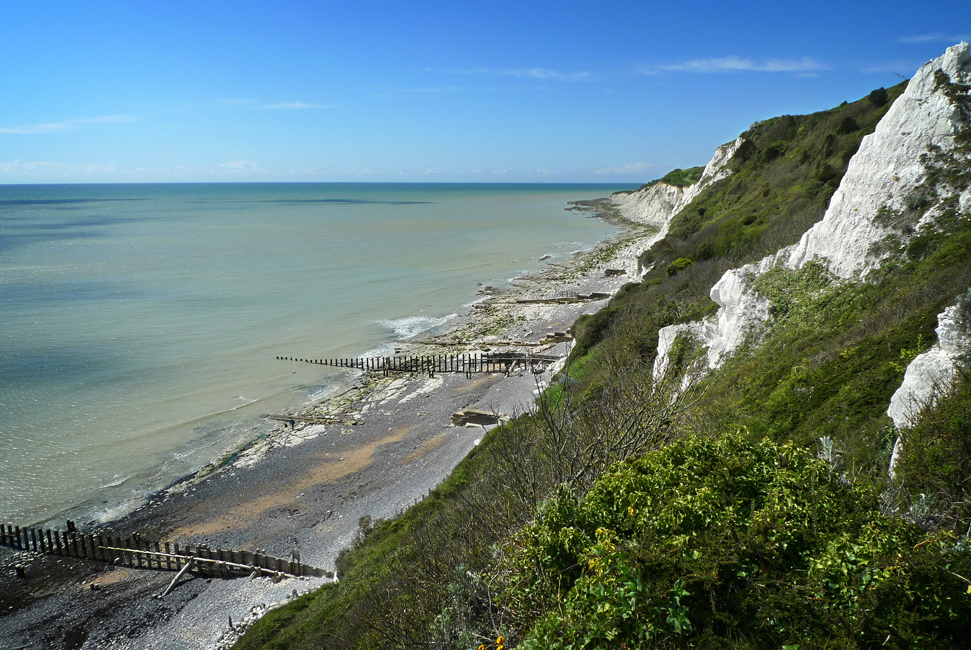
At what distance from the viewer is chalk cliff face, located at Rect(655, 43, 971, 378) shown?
1455cm

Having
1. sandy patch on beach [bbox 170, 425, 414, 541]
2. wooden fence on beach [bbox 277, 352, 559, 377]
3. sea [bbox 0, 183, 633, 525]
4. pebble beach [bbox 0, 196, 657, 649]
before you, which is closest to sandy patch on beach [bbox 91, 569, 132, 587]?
pebble beach [bbox 0, 196, 657, 649]

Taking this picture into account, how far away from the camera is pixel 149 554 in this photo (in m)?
17.4

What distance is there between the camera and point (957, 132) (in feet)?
47.4

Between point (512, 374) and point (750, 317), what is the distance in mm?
17202

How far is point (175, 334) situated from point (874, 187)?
41.0 meters

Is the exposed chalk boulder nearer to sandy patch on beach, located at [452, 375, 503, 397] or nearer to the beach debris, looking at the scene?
the beach debris

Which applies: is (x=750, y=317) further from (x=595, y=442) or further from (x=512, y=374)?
(x=512, y=374)

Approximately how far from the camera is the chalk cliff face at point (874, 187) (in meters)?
14.5

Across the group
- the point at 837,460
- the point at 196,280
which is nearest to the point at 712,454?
the point at 837,460

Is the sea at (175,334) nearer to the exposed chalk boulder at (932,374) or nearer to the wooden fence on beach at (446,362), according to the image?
the wooden fence on beach at (446,362)

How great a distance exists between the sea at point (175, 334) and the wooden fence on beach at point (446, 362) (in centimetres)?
154

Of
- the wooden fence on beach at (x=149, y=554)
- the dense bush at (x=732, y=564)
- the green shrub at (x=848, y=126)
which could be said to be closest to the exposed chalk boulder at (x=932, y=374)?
the dense bush at (x=732, y=564)

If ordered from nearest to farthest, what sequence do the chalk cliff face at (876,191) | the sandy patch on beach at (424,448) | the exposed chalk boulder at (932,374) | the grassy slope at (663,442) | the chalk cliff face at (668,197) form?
the grassy slope at (663,442)
the exposed chalk boulder at (932,374)
the chalk cliff face at (876,191)
the sandy patch on beach at (424,448)
the chalk cliff face at (668,197)

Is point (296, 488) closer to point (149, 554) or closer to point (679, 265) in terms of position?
point (149, 554)
